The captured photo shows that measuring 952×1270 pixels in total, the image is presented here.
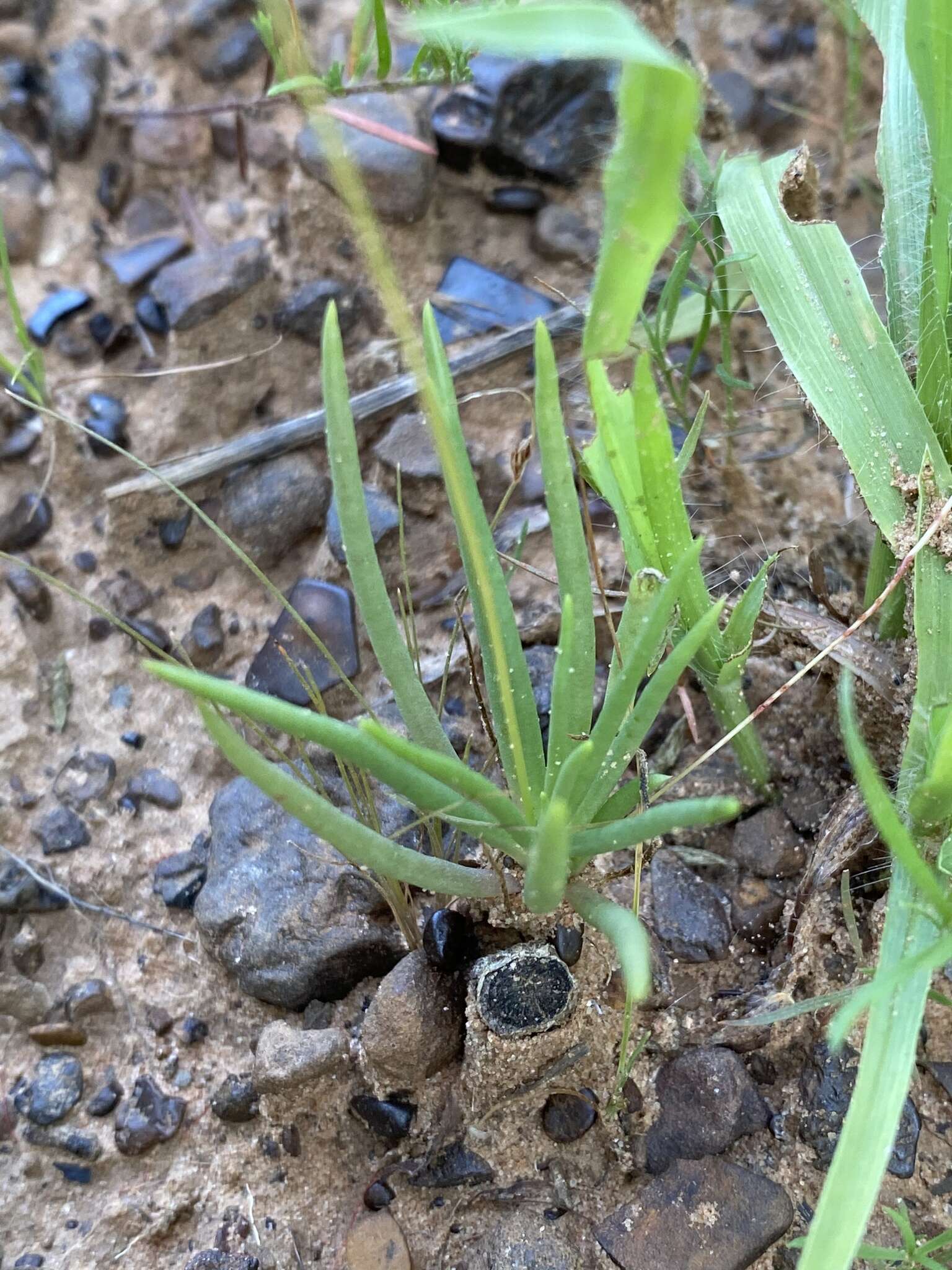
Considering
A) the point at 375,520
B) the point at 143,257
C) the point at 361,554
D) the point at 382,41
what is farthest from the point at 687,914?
the point at 143,257

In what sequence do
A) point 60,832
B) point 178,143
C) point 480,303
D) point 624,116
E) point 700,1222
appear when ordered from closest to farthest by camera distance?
1. point 624,116
2. point 700,1222
3. point 60,832
4. point 480,303
5. point 178,143

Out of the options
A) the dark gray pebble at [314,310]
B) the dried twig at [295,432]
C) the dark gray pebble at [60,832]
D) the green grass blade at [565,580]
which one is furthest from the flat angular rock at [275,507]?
the green grass blade at [565,580]

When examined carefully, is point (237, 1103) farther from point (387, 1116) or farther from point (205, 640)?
point (205, 640)

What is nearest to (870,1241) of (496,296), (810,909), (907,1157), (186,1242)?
(907,1157)

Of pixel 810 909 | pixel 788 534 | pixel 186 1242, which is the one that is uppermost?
pixel 788 534

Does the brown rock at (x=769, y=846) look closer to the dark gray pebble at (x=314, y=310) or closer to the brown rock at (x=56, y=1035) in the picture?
the brown rock at (x=56, y=1035)

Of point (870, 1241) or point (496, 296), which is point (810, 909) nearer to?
point (870, 1241)

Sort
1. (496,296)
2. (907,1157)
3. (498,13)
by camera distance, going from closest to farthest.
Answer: (498,13) < (907,1157) < (496,296)
